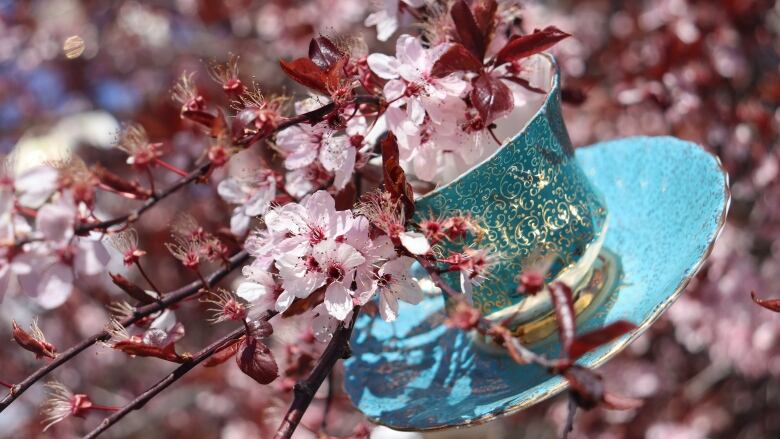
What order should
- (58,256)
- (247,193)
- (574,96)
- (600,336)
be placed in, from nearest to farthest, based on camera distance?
1. (600,336)
2. (58,256)
3. (247,193)
4. (574,96)

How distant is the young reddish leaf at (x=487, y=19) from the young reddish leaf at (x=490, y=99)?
44 mm

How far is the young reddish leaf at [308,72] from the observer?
0.69 m

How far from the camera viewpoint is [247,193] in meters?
0.84

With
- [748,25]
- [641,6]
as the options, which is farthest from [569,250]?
[641,6]

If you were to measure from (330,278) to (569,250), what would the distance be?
0.30 metres

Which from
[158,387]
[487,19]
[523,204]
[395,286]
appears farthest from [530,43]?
[158,387]

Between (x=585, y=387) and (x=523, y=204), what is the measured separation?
31 cm

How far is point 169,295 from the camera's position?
2.54 feet

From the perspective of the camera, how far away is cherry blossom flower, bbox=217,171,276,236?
0.81 metres

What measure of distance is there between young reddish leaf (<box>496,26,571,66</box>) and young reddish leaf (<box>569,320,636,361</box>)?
34cm

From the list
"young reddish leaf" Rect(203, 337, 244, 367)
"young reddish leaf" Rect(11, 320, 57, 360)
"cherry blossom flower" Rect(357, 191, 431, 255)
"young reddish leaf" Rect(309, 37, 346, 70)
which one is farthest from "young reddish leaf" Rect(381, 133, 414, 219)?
"young reddish leaf" Rect(11, 320, 57, 360)

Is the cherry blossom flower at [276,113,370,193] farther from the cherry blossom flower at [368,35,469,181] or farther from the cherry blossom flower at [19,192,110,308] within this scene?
the cherry blossom flower at [19,192,110,308]

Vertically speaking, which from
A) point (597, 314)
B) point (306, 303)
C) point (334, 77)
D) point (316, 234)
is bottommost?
point (597, 314)

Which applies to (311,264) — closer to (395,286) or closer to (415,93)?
(395,286)
